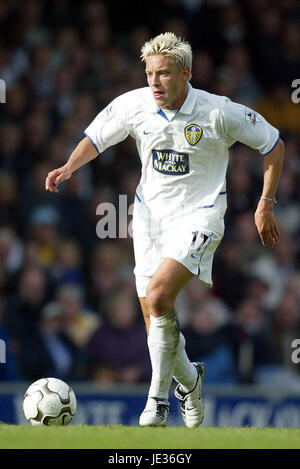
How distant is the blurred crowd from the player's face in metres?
3.88

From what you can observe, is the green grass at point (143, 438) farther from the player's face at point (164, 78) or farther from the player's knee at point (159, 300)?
the player's face at point (164, 78)

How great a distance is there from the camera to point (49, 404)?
607cm

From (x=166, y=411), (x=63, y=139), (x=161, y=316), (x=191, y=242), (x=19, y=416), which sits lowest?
(x=19, y=416)

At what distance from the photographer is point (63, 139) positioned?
35.9ft

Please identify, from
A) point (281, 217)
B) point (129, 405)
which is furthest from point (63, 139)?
point (129, 405)

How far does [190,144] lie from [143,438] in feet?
6.10

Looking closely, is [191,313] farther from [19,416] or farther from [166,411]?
[166,411]

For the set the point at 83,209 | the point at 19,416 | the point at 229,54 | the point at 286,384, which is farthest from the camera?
the point at 229,54

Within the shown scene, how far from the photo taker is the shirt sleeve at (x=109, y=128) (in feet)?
19.9

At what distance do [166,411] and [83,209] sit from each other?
516cm

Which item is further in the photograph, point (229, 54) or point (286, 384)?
point (229, 54)

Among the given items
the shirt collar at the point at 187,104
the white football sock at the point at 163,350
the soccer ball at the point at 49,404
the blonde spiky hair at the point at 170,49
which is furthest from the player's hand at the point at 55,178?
the soccer ball at the point at 49,404

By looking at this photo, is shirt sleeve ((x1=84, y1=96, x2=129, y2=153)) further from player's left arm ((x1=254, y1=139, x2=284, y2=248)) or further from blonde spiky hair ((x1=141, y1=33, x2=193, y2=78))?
player's left arm ((x1=254, y1=139, x2=284, y2=248))

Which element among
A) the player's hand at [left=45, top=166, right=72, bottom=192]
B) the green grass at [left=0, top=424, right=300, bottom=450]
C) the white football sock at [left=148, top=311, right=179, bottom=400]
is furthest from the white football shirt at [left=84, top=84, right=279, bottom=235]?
the green grass at [left=0, top=424, right=300, bottom=450]
